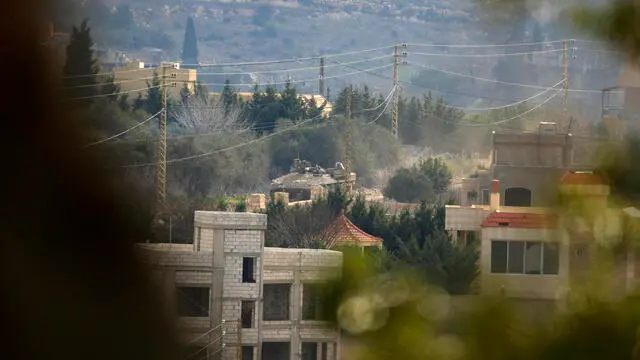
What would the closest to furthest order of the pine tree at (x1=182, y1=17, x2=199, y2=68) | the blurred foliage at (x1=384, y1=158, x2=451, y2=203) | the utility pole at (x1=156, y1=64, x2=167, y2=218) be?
the utility pole at (x1=156, y1=64, x2=167, y2=218) < the blurred foliage at (x1=384, y1=158, x2=451, y2=203) < the pine tree at (x1=182, y1=17, x2=199, y2=68)

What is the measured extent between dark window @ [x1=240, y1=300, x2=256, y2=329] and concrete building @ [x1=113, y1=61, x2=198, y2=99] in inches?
211

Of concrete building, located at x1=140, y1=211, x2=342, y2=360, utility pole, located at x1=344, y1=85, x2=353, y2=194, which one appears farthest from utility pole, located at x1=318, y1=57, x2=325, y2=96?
concrete building, located at x1=140, y1=211, x2=342, y2=360

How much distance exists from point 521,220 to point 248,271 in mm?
3504

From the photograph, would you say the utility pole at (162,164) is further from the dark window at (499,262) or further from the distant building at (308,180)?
the dark window at (499,262)

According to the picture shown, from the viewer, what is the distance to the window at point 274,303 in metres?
8.38

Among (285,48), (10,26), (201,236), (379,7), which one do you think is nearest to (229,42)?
(285,48)

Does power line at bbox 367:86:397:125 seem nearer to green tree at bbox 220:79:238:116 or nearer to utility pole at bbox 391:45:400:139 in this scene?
utility pole at bbox 391:45:400:139

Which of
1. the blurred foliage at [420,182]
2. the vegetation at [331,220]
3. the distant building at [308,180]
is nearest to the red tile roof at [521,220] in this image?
the vegetation at [331,220]

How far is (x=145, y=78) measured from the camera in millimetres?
15766

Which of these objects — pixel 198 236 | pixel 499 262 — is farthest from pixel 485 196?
pixel 499 262

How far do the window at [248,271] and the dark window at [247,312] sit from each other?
0.24m

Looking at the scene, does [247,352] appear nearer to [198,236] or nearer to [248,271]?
[248,271]

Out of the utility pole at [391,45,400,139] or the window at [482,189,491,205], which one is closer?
the window at [482,189,491,205]

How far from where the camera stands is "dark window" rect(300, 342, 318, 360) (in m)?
7.57
